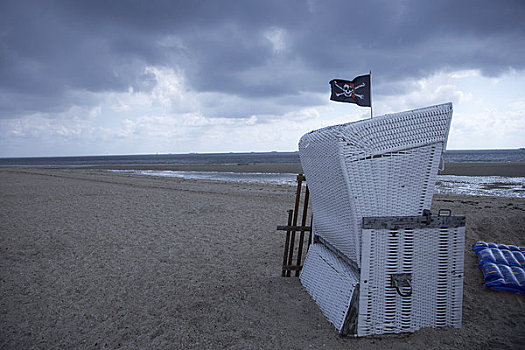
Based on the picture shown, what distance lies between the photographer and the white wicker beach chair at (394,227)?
3436 millimetres

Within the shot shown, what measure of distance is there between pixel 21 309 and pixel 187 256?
2794 millimetres

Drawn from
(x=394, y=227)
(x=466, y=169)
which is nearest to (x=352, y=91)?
(x=394, y=227)

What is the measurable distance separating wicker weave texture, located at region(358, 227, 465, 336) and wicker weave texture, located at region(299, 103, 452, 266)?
21cm

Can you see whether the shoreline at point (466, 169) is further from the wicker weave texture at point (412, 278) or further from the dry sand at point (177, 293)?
the wicker weave texture at point (412, 278)

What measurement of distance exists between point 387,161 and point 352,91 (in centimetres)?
178

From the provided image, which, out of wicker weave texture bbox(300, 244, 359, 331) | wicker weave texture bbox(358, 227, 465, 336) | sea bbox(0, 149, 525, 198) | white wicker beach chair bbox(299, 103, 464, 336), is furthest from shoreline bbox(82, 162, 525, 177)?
white wicker beach chair bbox(299, 103, 464, 336)

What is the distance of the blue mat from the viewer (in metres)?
4.61

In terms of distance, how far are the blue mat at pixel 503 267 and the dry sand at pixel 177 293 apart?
161mm

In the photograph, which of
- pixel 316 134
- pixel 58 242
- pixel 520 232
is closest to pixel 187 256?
pixel 58 242

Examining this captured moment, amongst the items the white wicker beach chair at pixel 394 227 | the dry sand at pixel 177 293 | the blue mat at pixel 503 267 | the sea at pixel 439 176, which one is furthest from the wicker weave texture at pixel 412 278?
the sea at pixel 439 176

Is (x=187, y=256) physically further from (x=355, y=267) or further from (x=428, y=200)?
(x=428, y=200)

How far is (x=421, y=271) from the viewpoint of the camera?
3.63 meters

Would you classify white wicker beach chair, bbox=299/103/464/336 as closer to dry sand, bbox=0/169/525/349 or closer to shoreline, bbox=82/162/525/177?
dry sand, bbox=0/169/525/349

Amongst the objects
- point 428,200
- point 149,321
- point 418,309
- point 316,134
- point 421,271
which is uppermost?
point 316,134
